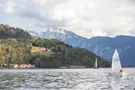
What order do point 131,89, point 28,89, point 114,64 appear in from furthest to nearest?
1. point 114,64
2. point 131,89
3. point 28,89

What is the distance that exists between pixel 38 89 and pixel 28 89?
2.82 meters

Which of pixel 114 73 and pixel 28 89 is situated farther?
pixel 114 73

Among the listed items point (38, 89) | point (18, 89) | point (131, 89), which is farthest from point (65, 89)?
point (131, 89)

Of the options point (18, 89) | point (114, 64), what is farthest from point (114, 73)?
point (18, 89)

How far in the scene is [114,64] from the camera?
146000 mm

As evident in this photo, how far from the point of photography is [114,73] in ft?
479

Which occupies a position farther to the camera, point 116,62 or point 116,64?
point 116,64

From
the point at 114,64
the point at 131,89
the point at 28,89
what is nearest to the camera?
the point at 28,89

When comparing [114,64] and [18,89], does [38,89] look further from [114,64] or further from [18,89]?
[114,64]

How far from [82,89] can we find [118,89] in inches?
336

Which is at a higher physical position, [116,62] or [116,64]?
[116,62]

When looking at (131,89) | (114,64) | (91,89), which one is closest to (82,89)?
(91,89)

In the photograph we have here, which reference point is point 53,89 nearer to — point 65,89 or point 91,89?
point 65,89

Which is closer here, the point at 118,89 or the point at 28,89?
the point at 28,89
